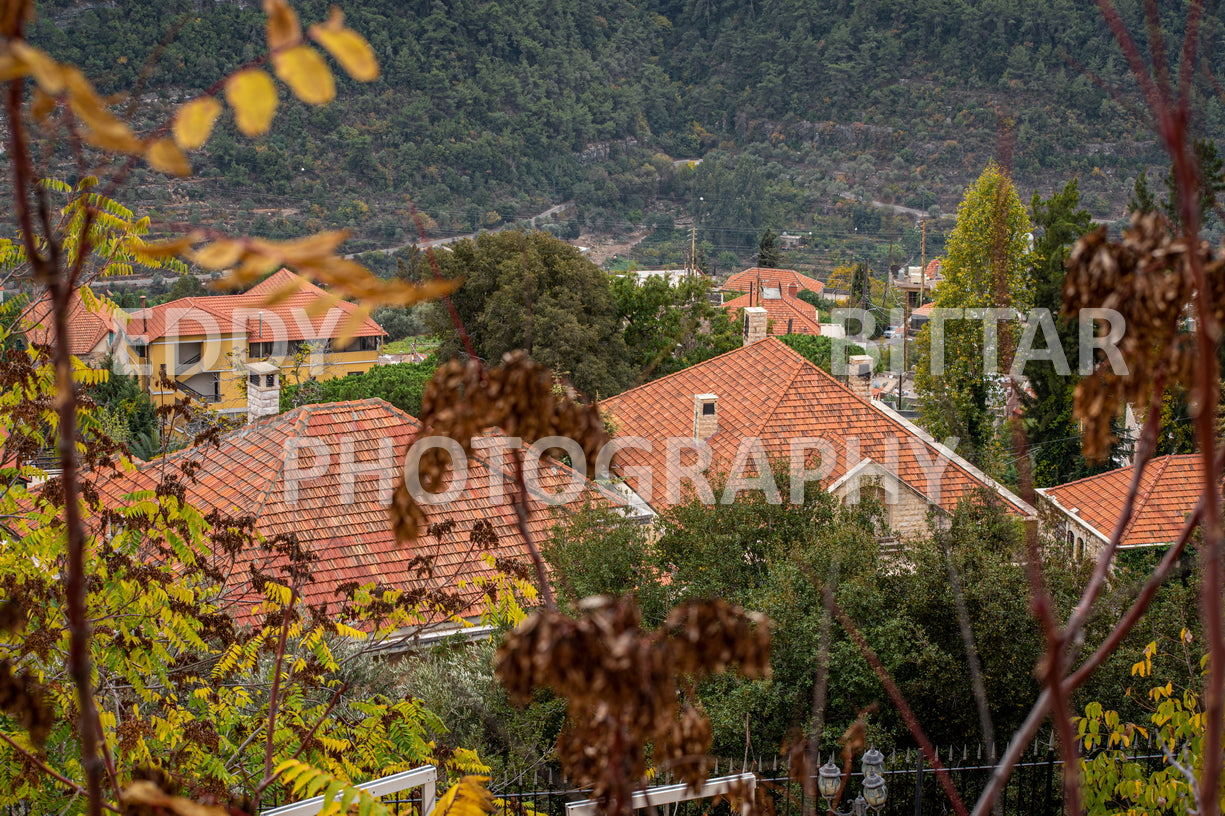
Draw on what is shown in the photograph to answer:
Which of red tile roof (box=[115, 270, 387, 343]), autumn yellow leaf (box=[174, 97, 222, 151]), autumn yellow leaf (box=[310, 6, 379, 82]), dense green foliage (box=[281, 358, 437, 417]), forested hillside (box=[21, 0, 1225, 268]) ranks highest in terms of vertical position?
forested hillside (box=[21, 0, 1225, 268])

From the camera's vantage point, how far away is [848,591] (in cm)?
907

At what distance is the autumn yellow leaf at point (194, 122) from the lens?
3.85 ft

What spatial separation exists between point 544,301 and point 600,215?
6993 cm

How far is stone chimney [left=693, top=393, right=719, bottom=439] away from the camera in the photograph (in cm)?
1650

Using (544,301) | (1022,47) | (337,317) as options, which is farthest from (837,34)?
(544,301)

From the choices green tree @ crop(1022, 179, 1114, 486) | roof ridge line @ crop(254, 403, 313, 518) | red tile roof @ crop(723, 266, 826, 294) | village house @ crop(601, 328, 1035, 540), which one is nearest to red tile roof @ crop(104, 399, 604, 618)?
roof ridge line @ crop(254, 403, 313, 518)

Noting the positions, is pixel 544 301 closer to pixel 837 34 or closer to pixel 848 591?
pixel 848 591

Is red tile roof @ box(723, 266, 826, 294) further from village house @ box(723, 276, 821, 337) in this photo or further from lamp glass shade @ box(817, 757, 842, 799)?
lamp glass shade @ box(817, 757, 842, 799)

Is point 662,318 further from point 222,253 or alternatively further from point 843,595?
point 222,253

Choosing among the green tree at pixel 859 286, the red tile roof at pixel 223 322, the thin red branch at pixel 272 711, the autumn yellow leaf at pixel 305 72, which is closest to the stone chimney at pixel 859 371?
the red tile roof at pixel 223 322

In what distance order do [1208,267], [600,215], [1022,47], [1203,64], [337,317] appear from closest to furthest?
1. [1208,267]
2. [1203,64]
3. [337,317]
4. [600,215]
5. [1022,47]

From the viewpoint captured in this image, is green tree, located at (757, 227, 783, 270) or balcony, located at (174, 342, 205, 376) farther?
green tree, located at (757, 227, 783, 270)

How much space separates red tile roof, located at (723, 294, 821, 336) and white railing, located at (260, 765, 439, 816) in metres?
44.2

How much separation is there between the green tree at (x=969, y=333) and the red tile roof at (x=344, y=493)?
1353 cm
